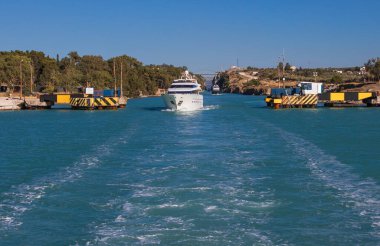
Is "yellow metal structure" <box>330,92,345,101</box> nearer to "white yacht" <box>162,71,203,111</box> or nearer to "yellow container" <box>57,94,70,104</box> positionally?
"white yacht" <box>162,71,203,111</box>

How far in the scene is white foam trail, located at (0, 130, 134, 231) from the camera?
801 inches

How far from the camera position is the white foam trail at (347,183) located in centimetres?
2097

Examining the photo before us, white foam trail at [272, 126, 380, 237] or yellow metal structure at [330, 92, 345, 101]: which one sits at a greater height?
yellow metal structure at [330, 92, 345, 101]

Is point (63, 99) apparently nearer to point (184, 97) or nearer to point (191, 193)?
point (184, 97)

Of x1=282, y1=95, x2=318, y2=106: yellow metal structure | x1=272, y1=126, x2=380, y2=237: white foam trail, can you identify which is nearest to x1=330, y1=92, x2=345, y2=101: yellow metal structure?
x1=282, y1=95, x2=318, y2=106: yellow metal structure

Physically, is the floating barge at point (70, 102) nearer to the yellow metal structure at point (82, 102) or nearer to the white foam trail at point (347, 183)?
the yellow metal structure at point (82, 102)

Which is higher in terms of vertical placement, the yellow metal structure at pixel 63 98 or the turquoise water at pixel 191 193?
the yellow metal structure at pixel 63 98

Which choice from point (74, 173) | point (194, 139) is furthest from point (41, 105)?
point (74, 173)

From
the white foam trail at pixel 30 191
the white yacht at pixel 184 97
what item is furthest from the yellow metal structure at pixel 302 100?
the white foam trail at pixel 30 191

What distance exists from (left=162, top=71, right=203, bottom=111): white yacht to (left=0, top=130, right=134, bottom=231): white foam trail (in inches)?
2495

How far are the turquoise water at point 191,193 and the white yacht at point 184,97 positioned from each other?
54206mm

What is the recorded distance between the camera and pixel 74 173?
2977 centimetres

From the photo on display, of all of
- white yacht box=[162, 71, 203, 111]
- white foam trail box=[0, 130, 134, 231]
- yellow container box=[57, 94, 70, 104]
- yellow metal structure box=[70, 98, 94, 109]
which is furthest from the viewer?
yellow container box=[57, 94, 70, 104]

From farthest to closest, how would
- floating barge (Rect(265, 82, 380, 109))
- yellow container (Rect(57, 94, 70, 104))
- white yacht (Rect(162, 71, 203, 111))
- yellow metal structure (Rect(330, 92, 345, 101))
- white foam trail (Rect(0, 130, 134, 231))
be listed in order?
1. yellow container (Rect(57, 94, 70, 104))
2. yellow metal structure (Rect(330, 92, 345, 101))
3. floating barge (Rect(265, 82, 380, 109))
4. white yacht (Rect(162, 71, 203, 111))
5. white foam trail (Rect(0, 130, 134, 231))
